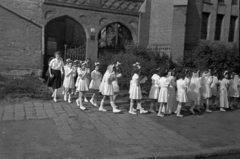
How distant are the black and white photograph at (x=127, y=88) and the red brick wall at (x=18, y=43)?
0.06 meters

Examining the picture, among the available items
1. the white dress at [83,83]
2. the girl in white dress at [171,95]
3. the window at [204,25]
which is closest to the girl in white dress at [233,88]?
the girl in white dress at [171,95]

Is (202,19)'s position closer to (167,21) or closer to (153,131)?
(167,21)

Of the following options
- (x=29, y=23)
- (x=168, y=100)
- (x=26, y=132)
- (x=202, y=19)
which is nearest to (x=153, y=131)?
(x=168, y=100)

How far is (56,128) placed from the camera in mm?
6766

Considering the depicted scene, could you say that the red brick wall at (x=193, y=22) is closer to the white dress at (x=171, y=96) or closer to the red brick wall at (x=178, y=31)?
the red brick wall at (x=178, y=31)

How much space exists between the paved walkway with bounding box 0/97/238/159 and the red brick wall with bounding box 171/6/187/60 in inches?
441

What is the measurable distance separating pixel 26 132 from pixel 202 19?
19284 millimetres

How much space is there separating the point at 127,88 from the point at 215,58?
7842 millimetres

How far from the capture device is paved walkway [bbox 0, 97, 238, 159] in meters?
5.75

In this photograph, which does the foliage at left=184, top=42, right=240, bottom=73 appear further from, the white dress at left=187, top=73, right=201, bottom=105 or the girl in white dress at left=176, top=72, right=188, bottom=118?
the girl in white dress at left=176, top=72, right=188, bottom=118

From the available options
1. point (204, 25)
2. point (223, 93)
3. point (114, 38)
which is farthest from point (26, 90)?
point (204, 25)

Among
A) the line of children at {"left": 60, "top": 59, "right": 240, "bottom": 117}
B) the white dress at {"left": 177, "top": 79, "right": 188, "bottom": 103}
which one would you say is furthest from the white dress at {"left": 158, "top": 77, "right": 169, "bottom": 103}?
the white dress at {"left": 177, "top": 79, "right": 188, "bottom": 103}

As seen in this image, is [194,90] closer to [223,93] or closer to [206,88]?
[206,88]

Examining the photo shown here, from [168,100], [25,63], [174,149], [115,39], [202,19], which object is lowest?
[174,149]
